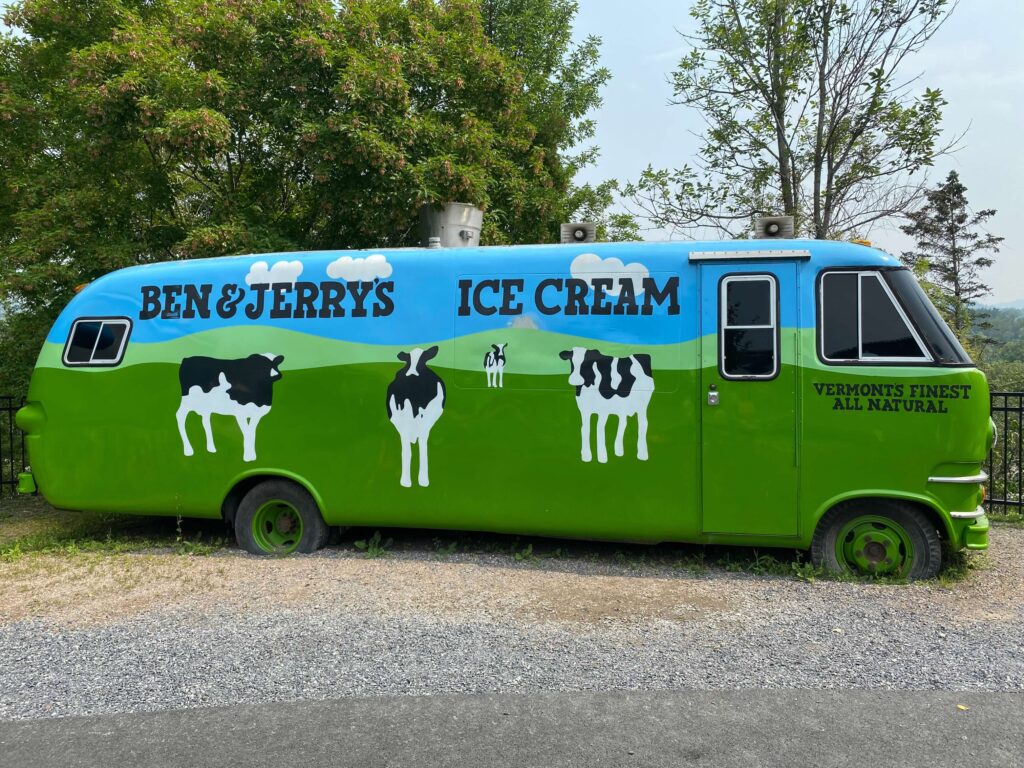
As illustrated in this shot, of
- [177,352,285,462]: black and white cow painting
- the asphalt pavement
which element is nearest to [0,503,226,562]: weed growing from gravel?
[177,352,285,462]: black and white cow painting

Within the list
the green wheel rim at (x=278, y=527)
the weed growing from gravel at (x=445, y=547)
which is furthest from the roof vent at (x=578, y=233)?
the green wheel rim at (x=278, y=527)

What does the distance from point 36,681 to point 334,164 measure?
763 cm

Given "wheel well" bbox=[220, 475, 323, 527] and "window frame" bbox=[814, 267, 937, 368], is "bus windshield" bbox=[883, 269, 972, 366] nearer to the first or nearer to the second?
"window frame" bbox=[814, 267, 937, 368]

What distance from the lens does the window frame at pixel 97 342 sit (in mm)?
6836

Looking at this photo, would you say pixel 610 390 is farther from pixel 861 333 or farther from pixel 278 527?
pixel 278 527

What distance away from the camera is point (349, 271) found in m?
6.51

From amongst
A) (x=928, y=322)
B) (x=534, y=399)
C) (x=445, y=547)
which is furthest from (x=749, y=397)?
(x=445, y=547)

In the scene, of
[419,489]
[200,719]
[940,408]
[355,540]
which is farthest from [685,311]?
[200,719]

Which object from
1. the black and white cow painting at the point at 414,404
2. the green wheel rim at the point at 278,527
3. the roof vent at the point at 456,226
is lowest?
the green wheel rim at the point at 278,527

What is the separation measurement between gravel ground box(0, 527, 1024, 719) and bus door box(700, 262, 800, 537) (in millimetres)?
583

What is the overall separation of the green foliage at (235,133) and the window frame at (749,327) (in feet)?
17.6

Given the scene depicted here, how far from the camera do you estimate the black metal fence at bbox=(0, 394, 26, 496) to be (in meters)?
10.2

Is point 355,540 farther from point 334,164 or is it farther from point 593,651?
point 334,164

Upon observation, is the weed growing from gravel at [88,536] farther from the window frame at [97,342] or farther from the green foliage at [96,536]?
the window frame at [97,342]
